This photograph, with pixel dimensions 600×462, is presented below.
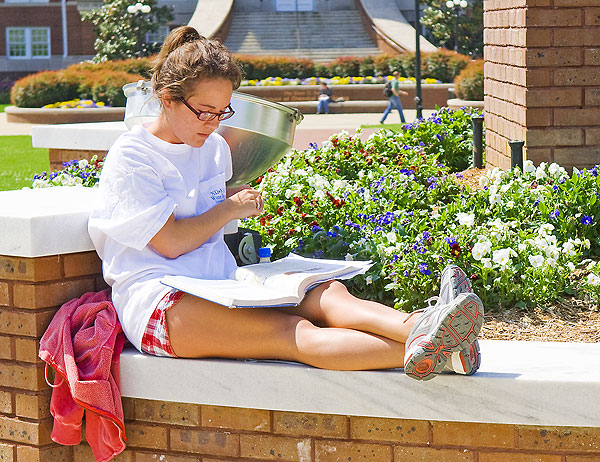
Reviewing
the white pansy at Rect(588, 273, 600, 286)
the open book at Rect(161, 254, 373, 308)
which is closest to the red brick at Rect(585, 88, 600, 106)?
the white pansy at Rect(588, 273, 600, 286)

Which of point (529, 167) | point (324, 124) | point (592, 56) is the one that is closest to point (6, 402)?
point (529, 167)

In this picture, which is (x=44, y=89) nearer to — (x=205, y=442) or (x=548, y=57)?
(x=548, y=57)

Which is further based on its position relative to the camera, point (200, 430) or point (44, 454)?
point (44, 454)

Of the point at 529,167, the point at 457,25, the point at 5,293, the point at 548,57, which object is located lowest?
the point at 5,293

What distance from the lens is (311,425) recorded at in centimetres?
300

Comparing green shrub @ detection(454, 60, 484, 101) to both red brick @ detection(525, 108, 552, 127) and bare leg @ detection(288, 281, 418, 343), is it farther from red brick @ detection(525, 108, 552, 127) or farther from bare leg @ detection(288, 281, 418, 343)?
bare leg @ detection(288, 281, 418, 343)

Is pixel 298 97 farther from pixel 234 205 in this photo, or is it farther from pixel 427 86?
pixel 234 205

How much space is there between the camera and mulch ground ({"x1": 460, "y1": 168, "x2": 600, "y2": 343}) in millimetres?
3789

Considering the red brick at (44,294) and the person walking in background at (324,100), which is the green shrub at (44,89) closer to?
the person walking in background at (324,100)

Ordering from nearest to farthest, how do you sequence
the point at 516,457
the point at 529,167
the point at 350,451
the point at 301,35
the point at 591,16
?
the point at 516,457 < the point at 350,451 < the point at 529,167 < the point at 591,16 < the point at 301,35

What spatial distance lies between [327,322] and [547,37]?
11.6ft

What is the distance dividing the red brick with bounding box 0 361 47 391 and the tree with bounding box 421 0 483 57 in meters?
32.5

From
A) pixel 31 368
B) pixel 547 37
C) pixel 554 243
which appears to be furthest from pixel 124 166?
pixel 547 37

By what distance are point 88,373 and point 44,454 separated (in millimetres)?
389
